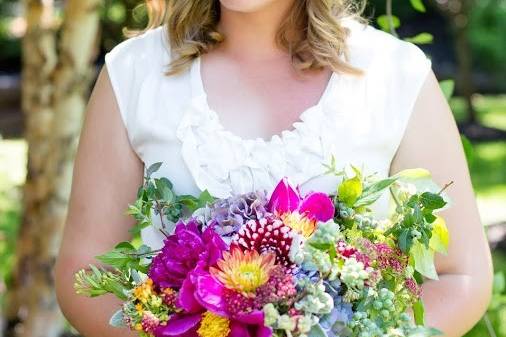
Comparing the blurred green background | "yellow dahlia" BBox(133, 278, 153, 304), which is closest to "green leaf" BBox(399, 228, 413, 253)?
"yellow dahlia" BBox(133, 278, 153, 304)

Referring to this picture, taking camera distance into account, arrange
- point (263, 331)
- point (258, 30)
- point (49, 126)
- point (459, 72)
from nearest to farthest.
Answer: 1. point (263, 331)
2. point (258, 30)
3. point (49, 126)
4. point (459, 72)

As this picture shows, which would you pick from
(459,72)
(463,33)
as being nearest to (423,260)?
(463,33)

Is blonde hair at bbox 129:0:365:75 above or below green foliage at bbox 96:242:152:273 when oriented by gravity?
above

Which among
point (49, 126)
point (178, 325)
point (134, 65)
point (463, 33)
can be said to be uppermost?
point (134, 65)

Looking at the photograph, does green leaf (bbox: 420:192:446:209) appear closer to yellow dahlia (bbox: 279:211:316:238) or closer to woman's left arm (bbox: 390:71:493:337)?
yellow dahlia (bbox: 279:211:316:238)

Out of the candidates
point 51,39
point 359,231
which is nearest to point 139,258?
point 359,231

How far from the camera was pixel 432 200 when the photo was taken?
6.50 feet

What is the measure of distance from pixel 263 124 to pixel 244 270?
64 cm

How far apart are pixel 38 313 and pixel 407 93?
2.94 meters

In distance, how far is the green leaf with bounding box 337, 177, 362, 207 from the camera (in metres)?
2.00

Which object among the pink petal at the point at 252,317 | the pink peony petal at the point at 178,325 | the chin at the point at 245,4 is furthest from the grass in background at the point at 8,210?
the pink petal at the point at 252,317

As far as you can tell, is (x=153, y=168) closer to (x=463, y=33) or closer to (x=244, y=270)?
(x=244, y=270)

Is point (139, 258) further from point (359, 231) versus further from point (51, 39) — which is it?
point (51, 39)

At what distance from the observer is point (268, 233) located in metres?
1.85
